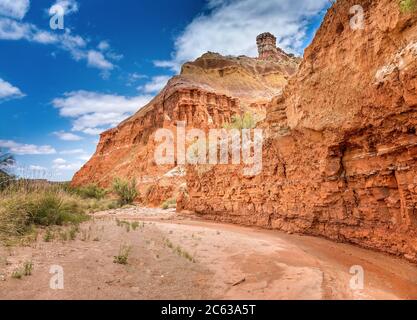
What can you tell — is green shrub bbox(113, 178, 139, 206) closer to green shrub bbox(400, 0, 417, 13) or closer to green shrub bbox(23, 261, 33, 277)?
green shrub bbox(23, 261, 33, 277)

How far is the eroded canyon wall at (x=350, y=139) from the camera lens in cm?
586

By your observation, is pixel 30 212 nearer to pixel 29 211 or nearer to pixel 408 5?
pixel 29 211

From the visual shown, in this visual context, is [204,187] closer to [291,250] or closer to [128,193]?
[291,250]

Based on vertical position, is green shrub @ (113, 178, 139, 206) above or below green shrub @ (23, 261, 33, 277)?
above

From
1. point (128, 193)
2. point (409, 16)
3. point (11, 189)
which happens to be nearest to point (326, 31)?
point (409, 16)

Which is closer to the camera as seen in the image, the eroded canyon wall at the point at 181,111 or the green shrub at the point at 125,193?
the green shrub at the point at 125,193

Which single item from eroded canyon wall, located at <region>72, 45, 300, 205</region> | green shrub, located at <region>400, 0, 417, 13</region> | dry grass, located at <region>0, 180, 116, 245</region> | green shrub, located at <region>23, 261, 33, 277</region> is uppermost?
eroded canyon wall, located at <region>72, 45, 300, 205</region>

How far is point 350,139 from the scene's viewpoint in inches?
296

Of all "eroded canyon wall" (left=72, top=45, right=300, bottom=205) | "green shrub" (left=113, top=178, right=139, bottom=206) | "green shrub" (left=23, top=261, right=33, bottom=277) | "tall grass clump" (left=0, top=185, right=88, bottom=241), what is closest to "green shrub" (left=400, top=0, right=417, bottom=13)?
"green shrub" (left=23, top=261, right=33, bottom=277)

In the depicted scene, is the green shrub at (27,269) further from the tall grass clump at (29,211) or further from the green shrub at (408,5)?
the green shrub at (408,5)

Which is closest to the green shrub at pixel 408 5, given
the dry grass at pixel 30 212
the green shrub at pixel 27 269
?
the green shrub at pixel 27 269

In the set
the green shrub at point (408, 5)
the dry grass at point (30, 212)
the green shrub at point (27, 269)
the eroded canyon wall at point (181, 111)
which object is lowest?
the green shrub at point (27, 269)

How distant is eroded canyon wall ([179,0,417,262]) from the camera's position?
5859 millimetres
